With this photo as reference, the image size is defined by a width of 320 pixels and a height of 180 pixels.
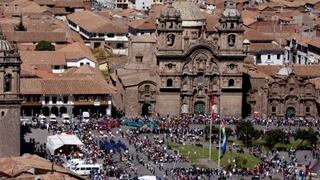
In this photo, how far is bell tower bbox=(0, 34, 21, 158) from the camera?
6806cm

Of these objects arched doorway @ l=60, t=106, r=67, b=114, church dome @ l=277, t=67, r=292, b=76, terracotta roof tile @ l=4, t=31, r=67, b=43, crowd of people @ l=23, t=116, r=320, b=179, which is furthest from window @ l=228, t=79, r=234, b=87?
terracotta roof tile @ l=4, t=31, r=67, b=43

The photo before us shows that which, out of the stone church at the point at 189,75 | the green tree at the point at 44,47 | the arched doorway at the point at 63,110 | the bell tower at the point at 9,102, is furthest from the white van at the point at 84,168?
the green tree at the point at 44,47

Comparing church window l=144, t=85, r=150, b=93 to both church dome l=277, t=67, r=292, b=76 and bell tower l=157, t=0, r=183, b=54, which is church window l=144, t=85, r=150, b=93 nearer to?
bell tower l=157, t=0, r=183, b=54

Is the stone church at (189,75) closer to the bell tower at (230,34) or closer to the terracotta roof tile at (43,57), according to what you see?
the bell tower at (230,34)

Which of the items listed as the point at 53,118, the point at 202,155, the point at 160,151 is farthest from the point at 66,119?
the point at 202,155

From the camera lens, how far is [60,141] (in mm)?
77500

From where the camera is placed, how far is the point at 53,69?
112m

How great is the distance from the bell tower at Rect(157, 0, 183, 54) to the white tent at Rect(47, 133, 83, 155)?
21.2 metres

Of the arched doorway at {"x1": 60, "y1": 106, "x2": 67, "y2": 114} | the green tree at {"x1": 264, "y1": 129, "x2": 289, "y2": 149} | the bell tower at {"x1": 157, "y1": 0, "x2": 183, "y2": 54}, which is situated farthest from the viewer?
the bell tower at {"x1": 157, "y1": 0, "x2": 183, "y2": 54}

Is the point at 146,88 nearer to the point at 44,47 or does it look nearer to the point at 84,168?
the point at 44,47

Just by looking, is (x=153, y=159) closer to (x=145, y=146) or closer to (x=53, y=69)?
(x=145, y=146)

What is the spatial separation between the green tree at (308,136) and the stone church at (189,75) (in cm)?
1387

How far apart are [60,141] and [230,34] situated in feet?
89.3

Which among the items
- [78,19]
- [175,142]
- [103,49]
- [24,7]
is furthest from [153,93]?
[24,7]
